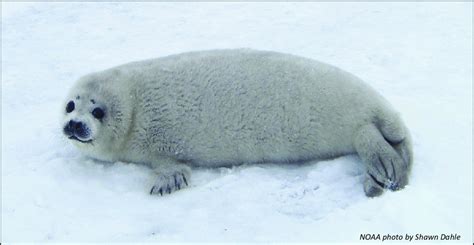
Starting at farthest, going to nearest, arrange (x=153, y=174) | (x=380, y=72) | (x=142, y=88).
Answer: (x=380, y=72) → (x=142, y=88) → (x=153, y=174)

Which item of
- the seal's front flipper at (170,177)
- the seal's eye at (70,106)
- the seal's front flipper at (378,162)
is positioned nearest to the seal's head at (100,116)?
the seal's eye at (70,106)

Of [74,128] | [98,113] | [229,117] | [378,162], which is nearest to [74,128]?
[74,128]

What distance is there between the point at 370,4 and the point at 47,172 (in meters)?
4.64

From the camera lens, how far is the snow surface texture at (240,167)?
3.26 metres

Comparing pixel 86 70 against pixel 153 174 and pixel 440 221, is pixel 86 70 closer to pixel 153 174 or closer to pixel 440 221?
pixel 153 174

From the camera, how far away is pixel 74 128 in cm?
398

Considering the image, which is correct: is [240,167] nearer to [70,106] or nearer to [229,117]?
[229,117]

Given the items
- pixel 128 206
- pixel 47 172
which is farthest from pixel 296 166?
pixel 47 172

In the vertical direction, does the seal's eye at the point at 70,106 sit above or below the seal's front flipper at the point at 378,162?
above

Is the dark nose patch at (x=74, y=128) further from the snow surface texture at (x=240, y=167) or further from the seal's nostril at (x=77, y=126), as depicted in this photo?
the snow surface texture at (x=240, y=167)

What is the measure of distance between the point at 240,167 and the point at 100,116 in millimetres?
1017

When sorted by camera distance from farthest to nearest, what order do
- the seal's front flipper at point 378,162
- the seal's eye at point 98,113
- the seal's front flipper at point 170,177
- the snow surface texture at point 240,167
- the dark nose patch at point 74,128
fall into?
the seal's eye at point 98,113 < the dark nose patch at point 74,128 < the seal's front flipper at point 170,177 < the seal's front flipper at point 378,162 < the snow surface texture at point 240,167

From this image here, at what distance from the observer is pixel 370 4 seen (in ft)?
23.7

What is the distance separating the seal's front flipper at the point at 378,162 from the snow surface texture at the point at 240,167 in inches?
3.6
